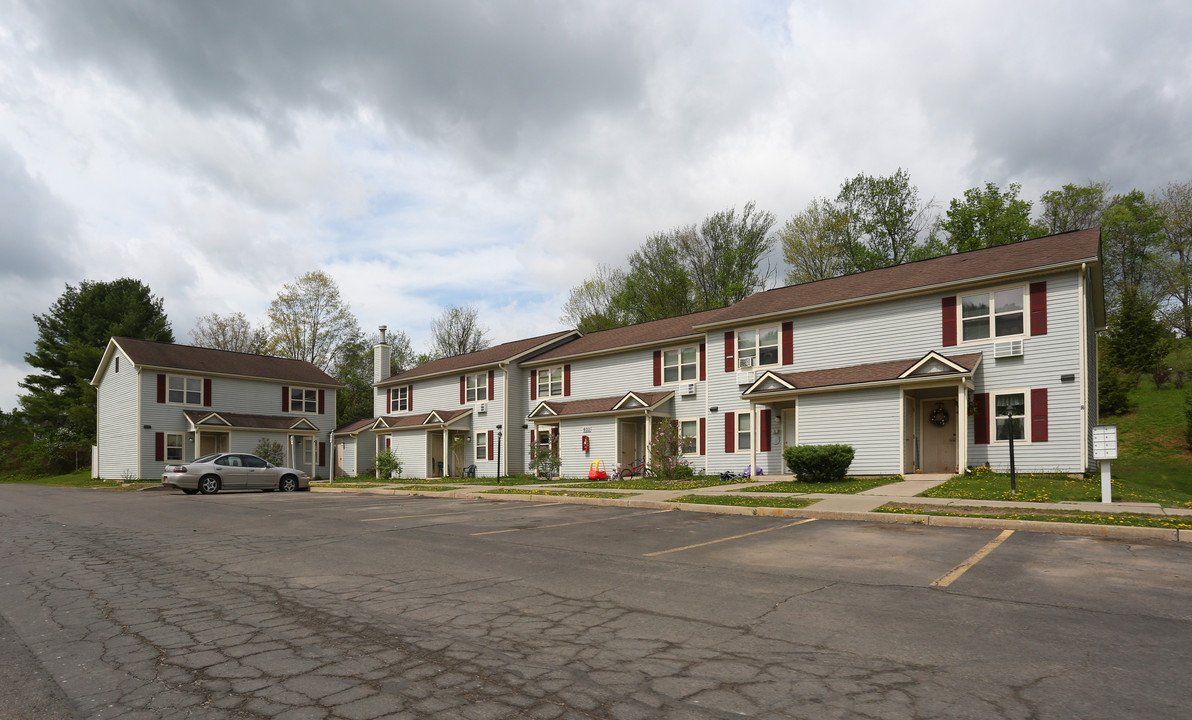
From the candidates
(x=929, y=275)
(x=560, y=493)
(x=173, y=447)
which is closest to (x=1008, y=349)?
(x=929, y=275)

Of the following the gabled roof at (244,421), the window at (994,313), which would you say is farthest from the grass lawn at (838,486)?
the gabled roof at (244,421)

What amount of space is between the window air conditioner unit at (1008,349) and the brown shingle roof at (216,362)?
125 ft

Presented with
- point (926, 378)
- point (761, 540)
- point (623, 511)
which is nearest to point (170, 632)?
point (761, 540)

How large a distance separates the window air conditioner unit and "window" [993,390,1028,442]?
1092 mm

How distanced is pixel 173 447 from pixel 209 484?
15453 mm

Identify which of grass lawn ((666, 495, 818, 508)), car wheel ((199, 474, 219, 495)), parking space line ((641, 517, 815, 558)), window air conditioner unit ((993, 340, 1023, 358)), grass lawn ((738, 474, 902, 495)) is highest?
window air conditioner unit ((993, 340, 1023, 358))

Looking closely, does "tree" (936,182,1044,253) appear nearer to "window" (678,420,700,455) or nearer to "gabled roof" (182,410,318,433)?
"window" (678,420,700,455)

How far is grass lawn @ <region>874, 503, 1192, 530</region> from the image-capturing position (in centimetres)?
1059

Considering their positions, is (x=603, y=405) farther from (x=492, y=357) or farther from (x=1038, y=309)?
(x=1038, y=309)

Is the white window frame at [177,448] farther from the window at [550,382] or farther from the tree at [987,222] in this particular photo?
the tree at [987,222]

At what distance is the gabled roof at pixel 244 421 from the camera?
37.0 metres

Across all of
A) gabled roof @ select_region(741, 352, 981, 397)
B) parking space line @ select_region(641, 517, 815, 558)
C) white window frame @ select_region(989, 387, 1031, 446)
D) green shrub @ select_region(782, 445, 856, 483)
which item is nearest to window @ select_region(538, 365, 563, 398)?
gabled roof @ select_region(741, 352, 981, 397)

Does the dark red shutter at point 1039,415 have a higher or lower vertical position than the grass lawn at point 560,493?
higher

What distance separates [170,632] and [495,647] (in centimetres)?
275
